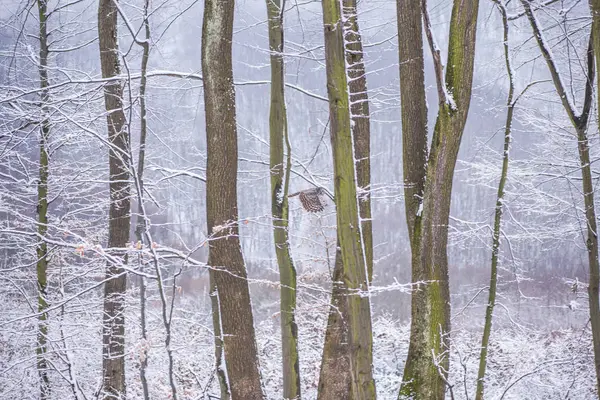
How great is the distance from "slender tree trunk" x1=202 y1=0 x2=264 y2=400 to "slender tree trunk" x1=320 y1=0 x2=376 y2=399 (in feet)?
3.19

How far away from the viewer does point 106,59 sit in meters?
6.11

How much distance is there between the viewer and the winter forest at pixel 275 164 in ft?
13.1

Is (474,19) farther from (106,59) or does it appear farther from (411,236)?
(106,59)

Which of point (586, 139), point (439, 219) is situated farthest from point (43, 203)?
point (586, 139)

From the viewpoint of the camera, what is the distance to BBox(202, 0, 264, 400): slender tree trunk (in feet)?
14.3

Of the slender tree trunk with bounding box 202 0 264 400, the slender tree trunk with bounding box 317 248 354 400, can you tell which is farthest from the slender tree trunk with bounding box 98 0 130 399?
the slender tree trunk with bounding box 317 248 354 400

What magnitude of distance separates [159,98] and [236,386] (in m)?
4.25

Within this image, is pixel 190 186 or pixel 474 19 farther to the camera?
pixel 190 186

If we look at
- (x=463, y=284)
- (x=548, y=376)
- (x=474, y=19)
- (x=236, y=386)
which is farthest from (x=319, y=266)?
(x=463, y=284)

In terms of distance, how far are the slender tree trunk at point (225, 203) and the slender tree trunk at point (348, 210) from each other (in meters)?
0.97

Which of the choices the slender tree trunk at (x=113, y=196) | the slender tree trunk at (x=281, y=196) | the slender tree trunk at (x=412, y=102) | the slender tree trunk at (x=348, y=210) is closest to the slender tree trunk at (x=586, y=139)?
the slender tree trunk at (x=412, y=102)

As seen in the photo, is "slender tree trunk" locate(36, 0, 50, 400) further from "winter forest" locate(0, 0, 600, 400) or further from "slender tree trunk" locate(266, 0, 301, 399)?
"slender tree trunk" locate(266, 0, 301, 399)

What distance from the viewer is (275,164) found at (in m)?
5.43

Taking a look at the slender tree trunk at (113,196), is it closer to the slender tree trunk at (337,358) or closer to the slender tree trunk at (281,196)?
the slender tree trunk at (281,196)
